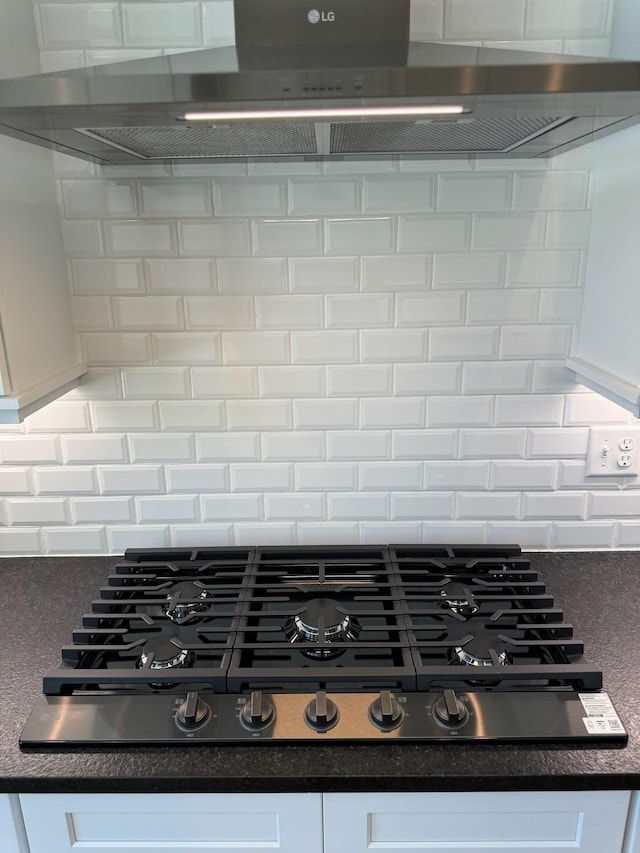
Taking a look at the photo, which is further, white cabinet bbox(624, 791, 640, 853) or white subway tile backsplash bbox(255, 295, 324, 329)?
white subway tile backsplash bbox(255, 295, 324, 329)

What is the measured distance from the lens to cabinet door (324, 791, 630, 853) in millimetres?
946

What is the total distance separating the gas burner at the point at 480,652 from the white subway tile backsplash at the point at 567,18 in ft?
3.83

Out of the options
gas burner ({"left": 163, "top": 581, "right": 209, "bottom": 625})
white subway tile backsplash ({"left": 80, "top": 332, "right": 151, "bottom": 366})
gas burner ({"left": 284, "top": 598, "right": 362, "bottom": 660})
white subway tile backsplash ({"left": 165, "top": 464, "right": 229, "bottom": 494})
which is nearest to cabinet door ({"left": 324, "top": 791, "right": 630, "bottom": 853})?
gas burner ({"left": 284, "top": 598, "right": 362, "bottom": 660})

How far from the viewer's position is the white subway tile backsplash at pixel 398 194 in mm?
1318

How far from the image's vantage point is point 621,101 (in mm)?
815

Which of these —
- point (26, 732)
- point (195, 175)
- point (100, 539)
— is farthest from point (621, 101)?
point (100, 539)

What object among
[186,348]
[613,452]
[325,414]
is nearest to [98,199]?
[186,348]

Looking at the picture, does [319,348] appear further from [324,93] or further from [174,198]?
[324,93]

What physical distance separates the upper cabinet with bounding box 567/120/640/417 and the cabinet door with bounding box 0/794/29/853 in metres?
1.18

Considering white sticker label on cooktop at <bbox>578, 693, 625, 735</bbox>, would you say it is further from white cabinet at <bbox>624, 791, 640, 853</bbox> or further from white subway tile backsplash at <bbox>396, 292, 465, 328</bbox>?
white subway tile backsplash at <bbox>396, 292, 465, 328</bbox>

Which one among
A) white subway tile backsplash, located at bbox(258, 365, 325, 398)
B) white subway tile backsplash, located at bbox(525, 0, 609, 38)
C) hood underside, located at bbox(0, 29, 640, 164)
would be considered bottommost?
white subway tile backsplash, located at bbox(258, 365, 325, 398)

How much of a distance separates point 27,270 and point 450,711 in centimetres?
107

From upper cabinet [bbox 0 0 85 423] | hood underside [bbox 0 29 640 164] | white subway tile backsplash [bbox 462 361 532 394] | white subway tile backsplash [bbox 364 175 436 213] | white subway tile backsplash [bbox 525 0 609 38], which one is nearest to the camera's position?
hood underside [bbox 0 29 640 164]

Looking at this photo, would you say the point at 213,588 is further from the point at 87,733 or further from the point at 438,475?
the point at 438,475
